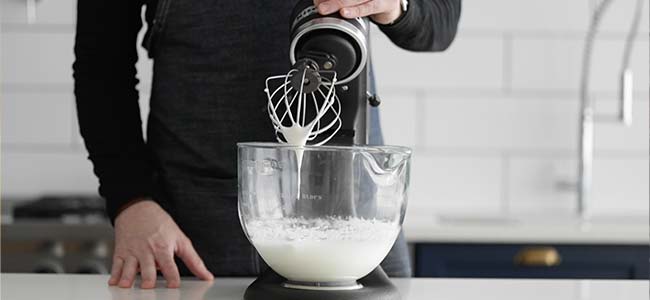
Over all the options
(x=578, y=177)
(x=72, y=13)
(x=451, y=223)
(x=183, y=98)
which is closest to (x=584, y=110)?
(x=578, y=177)

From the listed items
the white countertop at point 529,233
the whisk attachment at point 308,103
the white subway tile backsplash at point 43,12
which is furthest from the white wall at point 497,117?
the whisk attachment at point 308,103

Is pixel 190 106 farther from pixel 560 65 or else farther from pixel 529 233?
pixel 560 65

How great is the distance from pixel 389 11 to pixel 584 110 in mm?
1531

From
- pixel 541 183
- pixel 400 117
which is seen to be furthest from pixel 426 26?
pixel 541 183

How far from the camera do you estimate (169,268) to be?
1142mm

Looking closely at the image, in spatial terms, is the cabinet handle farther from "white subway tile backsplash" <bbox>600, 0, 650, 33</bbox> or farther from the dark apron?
the dark apron

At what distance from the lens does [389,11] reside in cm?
106

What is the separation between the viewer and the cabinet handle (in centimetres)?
216

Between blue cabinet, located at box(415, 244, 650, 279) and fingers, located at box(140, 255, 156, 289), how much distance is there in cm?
106

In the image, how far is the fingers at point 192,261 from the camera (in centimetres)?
115

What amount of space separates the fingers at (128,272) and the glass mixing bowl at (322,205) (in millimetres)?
200

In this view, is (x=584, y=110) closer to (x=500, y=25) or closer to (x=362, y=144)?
(x=500, y=25)

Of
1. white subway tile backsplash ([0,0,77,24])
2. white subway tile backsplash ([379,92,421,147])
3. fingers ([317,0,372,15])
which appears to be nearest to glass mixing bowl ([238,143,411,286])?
fingers ([317,0,372,15])

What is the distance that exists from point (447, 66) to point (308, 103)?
1563 millimetres
